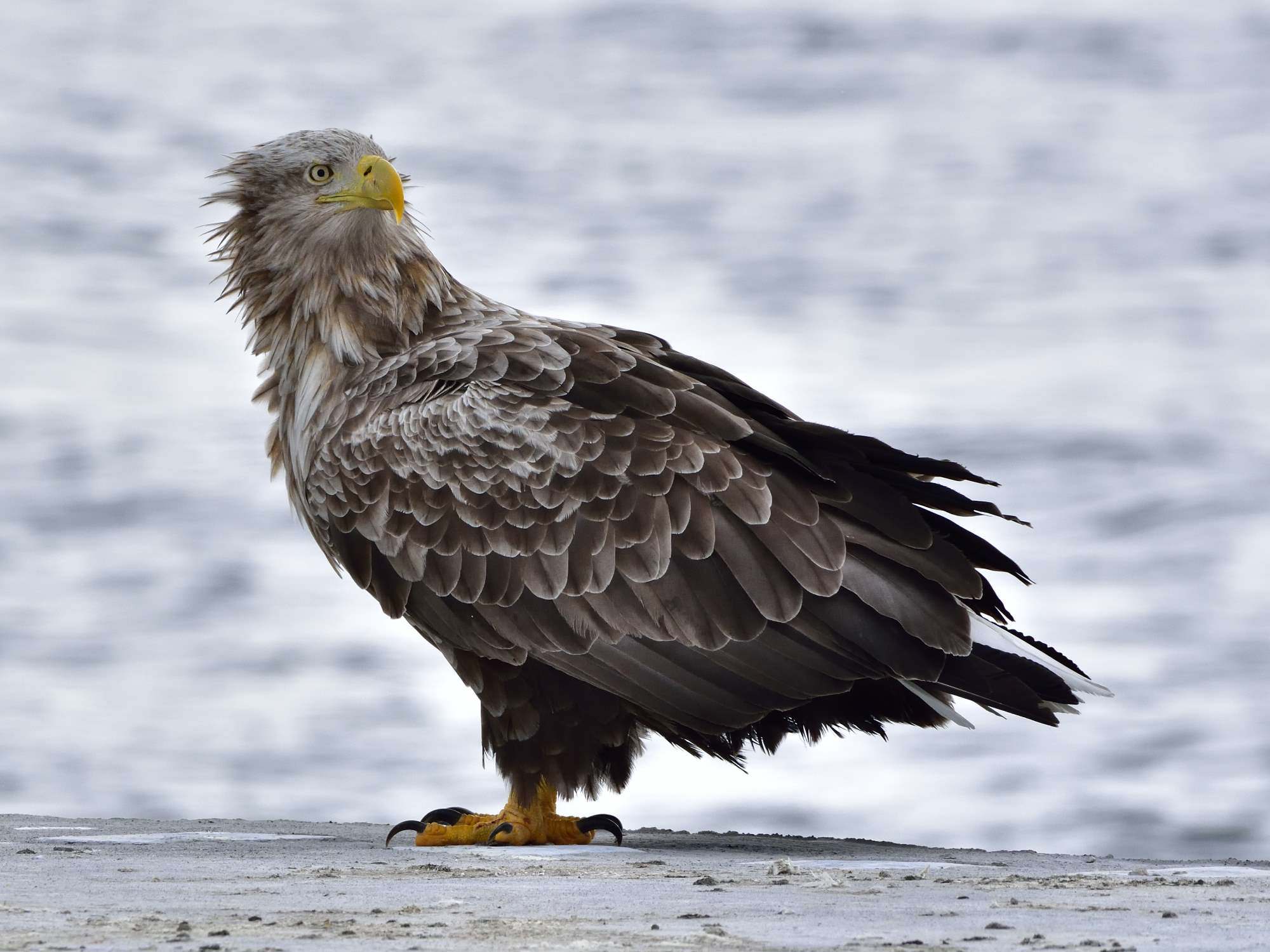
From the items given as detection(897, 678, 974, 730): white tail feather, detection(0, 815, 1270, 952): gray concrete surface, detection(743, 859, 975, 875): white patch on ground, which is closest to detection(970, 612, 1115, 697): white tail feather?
detection(897, 678, 974, 730): white tail feather

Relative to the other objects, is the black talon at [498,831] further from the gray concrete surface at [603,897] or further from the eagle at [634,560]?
the gray concrete surface at [603,897]

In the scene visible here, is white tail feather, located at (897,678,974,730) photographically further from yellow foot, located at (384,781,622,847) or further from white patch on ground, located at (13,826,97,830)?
white patch on ground, located at (13,826,97,830)

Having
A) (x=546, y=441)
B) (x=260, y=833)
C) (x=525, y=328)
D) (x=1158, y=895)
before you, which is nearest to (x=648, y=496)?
(x=546, y=441)

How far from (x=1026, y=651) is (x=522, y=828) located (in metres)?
2.03

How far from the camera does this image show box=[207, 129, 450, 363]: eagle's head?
7.77 m

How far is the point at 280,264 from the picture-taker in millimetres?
8008

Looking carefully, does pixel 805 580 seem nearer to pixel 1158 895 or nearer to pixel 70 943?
pixel 1158 895

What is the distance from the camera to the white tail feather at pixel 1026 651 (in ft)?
21.2

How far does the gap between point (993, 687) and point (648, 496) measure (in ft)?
4.84

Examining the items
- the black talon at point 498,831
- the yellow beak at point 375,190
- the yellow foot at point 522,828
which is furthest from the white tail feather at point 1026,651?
the yellow beak at point 375,190

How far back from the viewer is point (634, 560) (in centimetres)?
675

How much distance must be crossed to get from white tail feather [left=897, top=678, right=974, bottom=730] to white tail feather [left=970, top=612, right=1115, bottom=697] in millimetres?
271

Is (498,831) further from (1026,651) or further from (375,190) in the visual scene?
(375,190)

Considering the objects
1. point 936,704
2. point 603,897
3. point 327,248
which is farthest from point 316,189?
point 603,897
